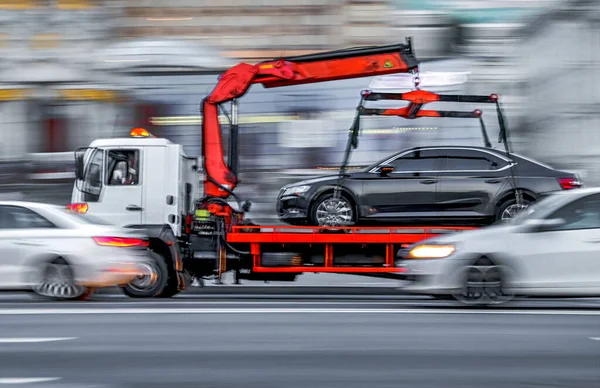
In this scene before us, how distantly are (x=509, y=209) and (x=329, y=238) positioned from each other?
2441 mm

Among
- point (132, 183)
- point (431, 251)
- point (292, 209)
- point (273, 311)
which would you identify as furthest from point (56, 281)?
point (431, 251)

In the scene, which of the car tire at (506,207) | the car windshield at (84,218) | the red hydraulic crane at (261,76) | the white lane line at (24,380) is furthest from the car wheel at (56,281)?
the white lane line at (24,380)

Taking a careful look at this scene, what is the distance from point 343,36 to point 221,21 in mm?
2878

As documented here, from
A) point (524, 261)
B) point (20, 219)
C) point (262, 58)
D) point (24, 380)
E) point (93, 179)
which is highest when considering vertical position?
point (262, 58)

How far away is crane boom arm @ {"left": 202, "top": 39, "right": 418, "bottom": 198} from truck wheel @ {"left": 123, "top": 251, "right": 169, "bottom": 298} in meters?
1.41

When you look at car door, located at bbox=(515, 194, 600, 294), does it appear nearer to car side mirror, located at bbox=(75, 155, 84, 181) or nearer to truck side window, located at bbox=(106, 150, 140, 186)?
truck side window, located at bbox=(106, 150, 140, 186)

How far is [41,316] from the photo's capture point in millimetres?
10148

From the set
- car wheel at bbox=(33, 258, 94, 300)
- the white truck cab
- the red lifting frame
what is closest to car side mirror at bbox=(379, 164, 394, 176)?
the red lifting frame

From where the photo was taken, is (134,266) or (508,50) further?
(508,50)

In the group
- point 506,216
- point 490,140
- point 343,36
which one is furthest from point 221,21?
→ point 506,216

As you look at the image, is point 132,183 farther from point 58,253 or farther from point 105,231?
point 58,253

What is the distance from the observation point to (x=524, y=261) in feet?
35.9

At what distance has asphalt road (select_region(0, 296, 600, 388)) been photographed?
6336 mm

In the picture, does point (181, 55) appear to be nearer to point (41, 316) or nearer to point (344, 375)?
point (41, 316)
